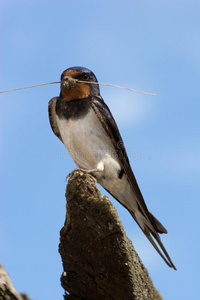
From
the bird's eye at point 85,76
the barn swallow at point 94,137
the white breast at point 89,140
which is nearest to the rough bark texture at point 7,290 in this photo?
the barn swallow at point 94,137

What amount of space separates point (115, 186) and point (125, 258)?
1485 mm

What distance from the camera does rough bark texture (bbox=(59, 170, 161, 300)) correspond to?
3.03 m

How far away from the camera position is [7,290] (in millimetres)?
2727

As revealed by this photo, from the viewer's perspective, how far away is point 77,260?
319 centimetres

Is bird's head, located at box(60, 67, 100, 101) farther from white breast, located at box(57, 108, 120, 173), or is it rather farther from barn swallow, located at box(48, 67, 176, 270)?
white breast, located at box(57, 108, 120, 173)

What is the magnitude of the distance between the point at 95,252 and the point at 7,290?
2.28 ft

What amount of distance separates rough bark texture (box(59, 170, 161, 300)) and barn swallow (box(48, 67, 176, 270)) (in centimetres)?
89

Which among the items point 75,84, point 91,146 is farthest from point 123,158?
point 75,84

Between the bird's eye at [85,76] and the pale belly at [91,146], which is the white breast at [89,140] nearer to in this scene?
the pale belly at [91,146]

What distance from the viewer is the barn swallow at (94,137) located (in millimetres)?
4176

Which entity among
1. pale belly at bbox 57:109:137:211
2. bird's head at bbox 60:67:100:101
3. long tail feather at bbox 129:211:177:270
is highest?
bird's head at bbox 60:67:100:101

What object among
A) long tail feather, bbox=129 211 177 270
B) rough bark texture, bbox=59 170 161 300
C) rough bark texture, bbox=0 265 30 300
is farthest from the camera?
long tail feather, bbox=129 211 177 270

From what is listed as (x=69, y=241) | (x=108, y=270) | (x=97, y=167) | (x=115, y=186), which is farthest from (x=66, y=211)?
(x=115, y=186)

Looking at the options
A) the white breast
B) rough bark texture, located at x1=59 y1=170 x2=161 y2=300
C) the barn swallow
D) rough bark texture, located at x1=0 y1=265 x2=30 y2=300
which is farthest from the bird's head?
rough bark texture, located at x1=0 y1=265 x2=30 y2=300
